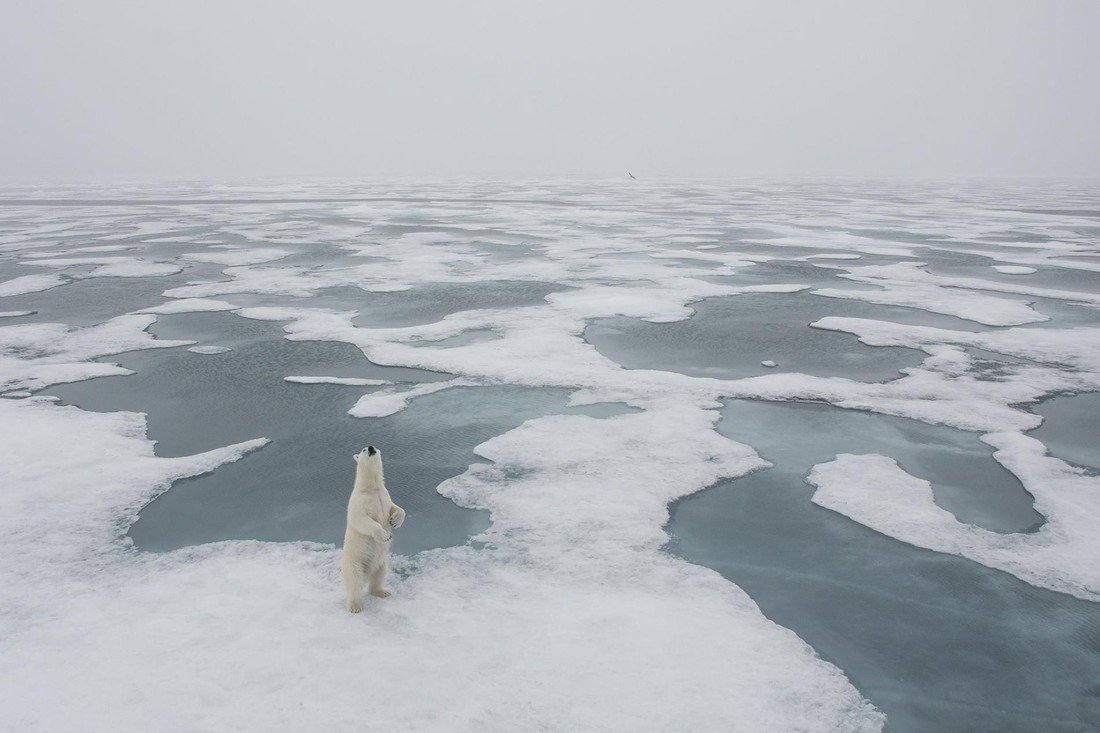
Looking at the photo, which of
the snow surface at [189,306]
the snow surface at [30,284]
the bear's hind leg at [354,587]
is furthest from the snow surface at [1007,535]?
the snow surface at [30,284]

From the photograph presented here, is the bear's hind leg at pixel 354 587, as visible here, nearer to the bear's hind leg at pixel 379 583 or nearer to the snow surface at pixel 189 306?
the bear's hind leg at pixel 379 583

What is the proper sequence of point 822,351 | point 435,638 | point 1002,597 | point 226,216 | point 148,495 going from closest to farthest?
point 435,638, point 1002,597, point 148,495, point 822,351, point 226,216

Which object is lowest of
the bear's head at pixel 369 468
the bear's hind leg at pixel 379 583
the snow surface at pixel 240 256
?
the bear's hind leg at pixel 379 583

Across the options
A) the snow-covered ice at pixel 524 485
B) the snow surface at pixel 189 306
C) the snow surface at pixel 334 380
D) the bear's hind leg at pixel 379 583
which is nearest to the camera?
the snow-covered ice at pixel 524 485

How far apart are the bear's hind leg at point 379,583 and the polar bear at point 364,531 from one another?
2 centimetres

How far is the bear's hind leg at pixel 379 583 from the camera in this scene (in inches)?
137

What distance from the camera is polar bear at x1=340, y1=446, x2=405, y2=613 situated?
10.9 feet

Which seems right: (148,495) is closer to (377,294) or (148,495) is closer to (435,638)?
(435,638)

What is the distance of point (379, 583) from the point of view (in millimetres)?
3496

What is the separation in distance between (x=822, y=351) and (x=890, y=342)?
85 centimetres

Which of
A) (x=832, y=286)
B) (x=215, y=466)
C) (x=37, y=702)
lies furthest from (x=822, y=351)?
(x=37, y=702)

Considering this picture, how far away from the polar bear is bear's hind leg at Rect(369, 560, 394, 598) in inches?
1.0

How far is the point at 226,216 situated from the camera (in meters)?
23.0

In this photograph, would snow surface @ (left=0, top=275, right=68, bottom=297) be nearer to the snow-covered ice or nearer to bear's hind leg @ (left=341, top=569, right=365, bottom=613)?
the snow-covered ice
